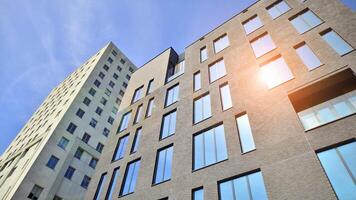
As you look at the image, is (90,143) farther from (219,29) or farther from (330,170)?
(330,170)

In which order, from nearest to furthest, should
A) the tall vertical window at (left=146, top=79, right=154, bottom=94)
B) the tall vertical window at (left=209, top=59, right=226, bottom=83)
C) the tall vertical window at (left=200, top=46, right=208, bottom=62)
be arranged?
the tall vertical window at (left=209, top=59, right=226, bottom=83)
the tall vertical window at (left=200, top=46, right=208, bottom=62)
the tall vertical window at (left=146, top=79, right=154, bottom=94)

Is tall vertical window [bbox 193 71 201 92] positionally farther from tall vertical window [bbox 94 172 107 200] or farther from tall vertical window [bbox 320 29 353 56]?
tall vertical window [bbox 94 172 107 200]

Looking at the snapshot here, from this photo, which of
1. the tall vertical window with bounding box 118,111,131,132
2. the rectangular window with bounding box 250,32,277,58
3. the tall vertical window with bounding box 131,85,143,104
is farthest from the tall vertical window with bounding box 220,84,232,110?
the tall vertical window with bounding box 131,85,143,104

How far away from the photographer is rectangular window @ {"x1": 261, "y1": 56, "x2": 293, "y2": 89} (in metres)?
15.0

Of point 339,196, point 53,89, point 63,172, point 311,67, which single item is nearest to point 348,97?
point 311,67

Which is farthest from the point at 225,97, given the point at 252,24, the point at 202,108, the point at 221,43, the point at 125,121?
the point at 125,121

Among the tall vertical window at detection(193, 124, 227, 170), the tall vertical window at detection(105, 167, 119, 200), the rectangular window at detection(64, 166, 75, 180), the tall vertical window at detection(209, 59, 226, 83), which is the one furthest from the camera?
the rectangular window at detection(64, 166, 75, 180)

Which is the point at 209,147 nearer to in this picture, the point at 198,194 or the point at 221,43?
the point at 198,194

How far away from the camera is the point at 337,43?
14.3 metres

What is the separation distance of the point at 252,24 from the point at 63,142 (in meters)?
28.3

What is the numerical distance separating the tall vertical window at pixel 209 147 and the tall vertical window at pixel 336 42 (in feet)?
28.1

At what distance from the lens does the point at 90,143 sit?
116 feet

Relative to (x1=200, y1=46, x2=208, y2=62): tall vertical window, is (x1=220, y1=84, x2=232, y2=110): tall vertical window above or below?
below

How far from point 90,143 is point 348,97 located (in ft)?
108
